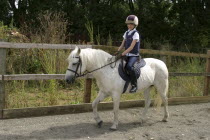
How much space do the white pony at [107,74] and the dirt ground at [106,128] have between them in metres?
0.30

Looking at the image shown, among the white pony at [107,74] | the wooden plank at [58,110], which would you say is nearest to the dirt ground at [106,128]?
the wooden plank at [58,110]

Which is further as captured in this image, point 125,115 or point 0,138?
point 125,115

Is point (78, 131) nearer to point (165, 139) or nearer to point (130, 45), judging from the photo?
point (165, 139)

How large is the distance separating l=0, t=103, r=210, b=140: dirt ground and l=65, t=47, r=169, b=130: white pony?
297 millimetres

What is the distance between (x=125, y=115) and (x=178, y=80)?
132 inches

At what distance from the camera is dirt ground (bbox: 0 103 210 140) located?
482 centimetres

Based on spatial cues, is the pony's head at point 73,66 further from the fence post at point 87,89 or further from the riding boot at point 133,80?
the fence post at point 87,89

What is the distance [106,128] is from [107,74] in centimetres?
112

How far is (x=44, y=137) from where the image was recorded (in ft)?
15.2

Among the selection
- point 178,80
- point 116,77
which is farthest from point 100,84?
point 178,80

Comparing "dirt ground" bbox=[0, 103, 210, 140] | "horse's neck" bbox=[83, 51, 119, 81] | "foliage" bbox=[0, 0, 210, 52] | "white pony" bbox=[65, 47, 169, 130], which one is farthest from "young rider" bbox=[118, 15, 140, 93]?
"foliage" bbox=[0, 0, 210, 52]

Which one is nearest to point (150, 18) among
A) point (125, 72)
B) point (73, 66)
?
point (125, 72)

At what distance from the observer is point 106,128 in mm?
5410

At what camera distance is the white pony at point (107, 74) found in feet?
15.9
